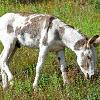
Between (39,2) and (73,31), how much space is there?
9.60 metres

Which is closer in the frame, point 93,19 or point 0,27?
point 0,27

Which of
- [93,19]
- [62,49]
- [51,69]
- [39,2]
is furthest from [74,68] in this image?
[39,2]

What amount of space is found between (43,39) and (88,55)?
0.89 m

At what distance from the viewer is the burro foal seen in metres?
9.72

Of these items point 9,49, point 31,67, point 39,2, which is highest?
point 9,49

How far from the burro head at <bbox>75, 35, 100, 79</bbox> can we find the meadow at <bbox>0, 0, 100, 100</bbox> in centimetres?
20

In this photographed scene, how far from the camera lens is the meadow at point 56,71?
9148 mm

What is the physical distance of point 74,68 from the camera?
37.3 feet

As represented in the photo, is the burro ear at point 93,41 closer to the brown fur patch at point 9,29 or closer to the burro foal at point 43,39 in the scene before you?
the burro foal at point 43,39

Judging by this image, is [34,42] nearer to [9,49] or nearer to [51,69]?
[9,49]

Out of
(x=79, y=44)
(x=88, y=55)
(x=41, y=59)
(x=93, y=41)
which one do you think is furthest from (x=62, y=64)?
(x=93, y=41)

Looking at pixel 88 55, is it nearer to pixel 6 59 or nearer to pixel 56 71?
pixel 56 71

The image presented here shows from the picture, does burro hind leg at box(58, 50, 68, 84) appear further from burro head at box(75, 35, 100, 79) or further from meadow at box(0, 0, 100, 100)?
burro head at box(75, 35, 100, 79)

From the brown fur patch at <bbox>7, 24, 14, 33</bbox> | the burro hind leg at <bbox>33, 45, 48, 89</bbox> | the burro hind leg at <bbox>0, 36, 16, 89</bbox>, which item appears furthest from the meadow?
the brown fur patch at <bbox>7, 24, 14, 33</bbox>
